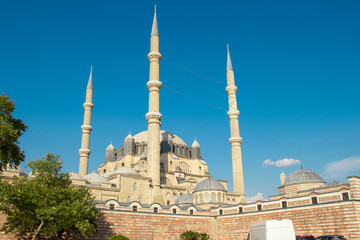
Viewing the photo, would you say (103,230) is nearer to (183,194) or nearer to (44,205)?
(44,205)

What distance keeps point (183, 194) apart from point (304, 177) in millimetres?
11707

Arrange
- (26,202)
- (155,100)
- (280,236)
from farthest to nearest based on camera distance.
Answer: (155,100) < (26,202) < (280,236)

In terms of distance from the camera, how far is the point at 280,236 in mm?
13469

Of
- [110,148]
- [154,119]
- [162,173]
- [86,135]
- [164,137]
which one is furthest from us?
[110,148]

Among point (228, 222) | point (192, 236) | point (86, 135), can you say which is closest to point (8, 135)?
point (192, 236)

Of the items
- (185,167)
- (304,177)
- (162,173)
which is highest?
(185,167)

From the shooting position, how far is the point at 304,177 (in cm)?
3047

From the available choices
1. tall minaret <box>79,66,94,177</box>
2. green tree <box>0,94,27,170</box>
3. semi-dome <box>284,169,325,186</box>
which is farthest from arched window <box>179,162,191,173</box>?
green tree <box>0,94,27,170</box>

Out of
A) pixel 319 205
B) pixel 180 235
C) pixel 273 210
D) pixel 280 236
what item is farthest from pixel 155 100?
pixel 280 236

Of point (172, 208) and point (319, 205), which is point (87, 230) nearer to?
point (172, 208)

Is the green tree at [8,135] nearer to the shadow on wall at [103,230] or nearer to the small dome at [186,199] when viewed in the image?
the shadow on wall at [103,230]

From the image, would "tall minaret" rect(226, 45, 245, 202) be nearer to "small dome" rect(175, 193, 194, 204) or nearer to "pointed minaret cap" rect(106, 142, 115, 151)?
"small dome" rect(175, 193, 194, 204)

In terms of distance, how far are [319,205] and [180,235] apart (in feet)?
33.7

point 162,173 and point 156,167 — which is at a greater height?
point 162,173
